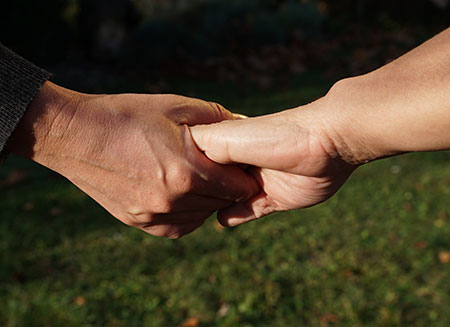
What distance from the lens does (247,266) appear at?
369cm

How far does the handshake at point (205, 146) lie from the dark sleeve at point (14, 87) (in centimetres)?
7

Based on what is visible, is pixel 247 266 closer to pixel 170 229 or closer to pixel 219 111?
pixel 170 229

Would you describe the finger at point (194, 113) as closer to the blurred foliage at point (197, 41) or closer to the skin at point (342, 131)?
the skin at point (342, 131)

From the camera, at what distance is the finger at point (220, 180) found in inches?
87.9

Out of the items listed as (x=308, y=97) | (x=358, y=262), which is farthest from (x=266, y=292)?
(x=308, y=97)

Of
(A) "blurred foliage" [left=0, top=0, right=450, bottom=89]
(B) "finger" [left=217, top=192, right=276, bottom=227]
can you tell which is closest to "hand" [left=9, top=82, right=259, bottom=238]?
(B) "finger" [left=217, top=192, right=276, bottom=227]

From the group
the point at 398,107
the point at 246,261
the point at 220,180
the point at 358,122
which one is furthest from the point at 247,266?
the point at 398,107

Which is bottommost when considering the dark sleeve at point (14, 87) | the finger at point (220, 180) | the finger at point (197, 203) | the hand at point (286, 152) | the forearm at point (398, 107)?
the finger at point (197, 203)

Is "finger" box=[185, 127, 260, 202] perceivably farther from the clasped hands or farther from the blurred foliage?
the blurred foliage

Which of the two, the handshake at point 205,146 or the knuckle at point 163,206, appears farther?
the knuckle at point 163,206

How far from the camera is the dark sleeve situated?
6.44ft

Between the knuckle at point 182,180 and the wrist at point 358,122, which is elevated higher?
the wrist at point 358,122

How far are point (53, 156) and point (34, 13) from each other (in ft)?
24.1

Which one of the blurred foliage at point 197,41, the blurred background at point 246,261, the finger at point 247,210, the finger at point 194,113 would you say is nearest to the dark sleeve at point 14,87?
the finger at point 194,113
